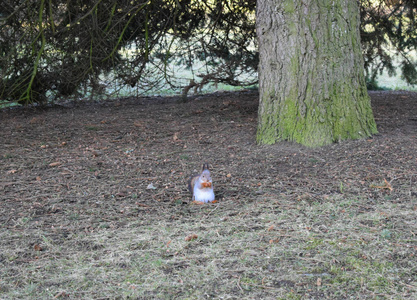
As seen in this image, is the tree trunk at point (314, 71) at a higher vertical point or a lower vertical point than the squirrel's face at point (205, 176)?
higher

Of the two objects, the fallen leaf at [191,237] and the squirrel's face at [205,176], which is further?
the squirrel's face at [205,176]


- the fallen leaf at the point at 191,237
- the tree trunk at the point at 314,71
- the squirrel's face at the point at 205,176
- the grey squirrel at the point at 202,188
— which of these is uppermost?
the tree trunk at the point at 314,71

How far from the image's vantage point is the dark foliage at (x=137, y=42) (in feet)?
23.0

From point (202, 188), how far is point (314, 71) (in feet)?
6.56

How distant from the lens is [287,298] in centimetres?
248

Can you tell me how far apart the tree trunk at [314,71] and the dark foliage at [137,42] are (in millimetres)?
2216

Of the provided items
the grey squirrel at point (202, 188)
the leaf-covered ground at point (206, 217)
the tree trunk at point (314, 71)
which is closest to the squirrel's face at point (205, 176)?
the grey squirrel at point (202, 188)

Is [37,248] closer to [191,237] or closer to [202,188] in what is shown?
[191,237]

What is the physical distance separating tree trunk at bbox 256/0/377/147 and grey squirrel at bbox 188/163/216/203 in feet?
5.17

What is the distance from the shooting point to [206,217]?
11.7ft

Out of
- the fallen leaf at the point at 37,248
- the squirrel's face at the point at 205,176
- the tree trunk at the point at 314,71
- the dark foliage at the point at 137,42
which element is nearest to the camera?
the fallen leaf at the point at 37,248

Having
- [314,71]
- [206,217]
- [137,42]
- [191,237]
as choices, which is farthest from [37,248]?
[137,42]

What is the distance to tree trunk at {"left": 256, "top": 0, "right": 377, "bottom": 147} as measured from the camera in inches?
193

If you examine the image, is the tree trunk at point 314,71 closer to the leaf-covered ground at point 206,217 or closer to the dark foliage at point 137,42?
the leaf-covered ground at point 206,217
